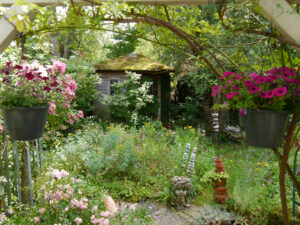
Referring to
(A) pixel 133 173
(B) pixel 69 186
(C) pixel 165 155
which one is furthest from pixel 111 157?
(B) pixel 69 186

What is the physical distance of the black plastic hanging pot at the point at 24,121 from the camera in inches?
63.5

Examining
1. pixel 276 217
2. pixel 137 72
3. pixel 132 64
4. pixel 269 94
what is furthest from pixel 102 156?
pixel 132 64

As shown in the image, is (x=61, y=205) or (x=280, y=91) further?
(x=61, y=205)

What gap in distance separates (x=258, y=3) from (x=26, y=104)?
1452mm

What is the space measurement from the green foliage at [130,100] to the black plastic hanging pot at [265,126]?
6751mm

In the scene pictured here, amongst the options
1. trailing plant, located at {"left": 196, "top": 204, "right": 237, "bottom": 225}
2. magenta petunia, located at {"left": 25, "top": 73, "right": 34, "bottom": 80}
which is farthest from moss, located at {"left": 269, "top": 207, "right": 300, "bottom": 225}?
magenta petunia, located at {"left": 25, "top": 73, "right": 34, "bottom": 80}

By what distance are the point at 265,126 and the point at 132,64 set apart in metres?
8.06

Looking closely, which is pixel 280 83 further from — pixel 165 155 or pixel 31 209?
pixel 165 155

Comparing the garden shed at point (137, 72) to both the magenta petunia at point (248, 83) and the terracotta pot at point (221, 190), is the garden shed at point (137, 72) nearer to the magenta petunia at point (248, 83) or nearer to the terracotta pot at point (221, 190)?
the terracotta pot at point (221, 190)

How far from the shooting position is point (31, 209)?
2916 millimetres

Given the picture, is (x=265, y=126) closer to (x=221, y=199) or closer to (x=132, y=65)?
(x=221, y=199)

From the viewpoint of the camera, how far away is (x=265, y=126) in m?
1.34

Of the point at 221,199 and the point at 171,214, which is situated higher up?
the point at 221,199

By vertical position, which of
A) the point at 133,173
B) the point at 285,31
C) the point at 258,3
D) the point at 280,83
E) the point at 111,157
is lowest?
the point at 133,173
